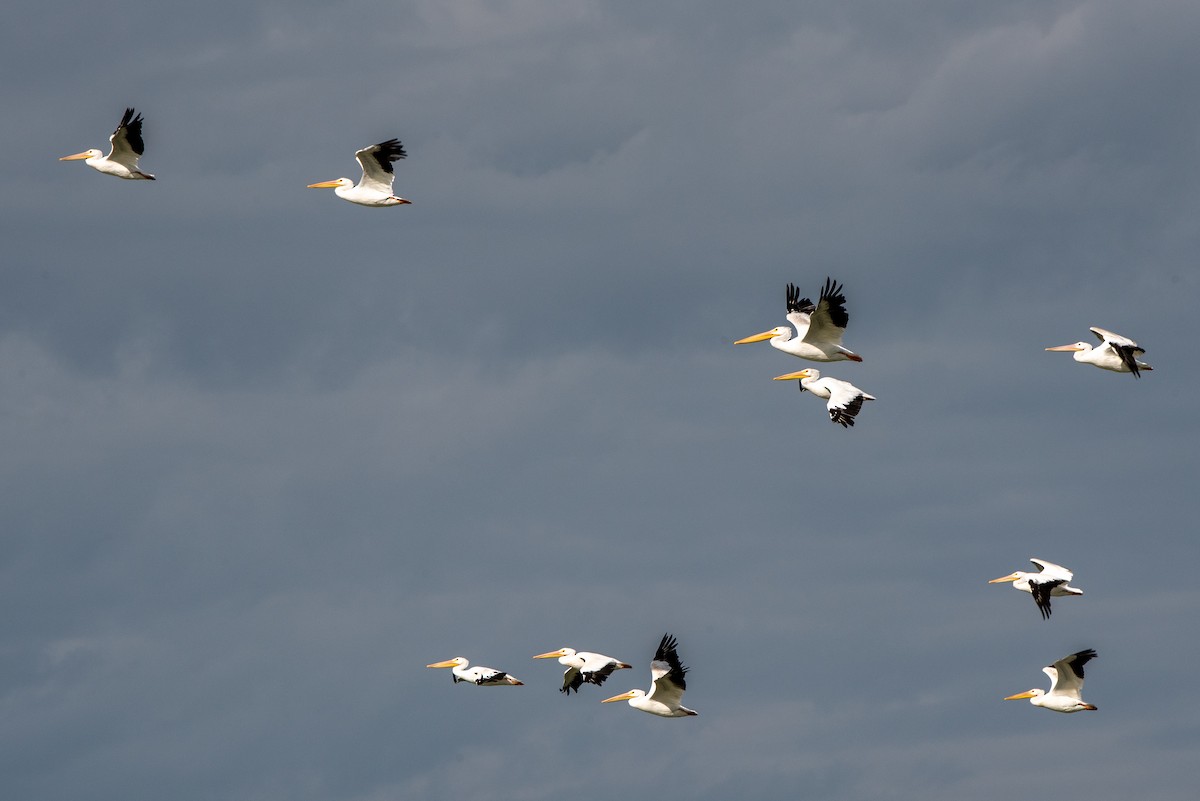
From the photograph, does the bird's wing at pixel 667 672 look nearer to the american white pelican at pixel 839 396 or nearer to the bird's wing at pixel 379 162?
the american white pelican at pixel 839 396

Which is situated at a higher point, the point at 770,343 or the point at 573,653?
the point at 770,343

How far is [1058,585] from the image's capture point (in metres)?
34.2

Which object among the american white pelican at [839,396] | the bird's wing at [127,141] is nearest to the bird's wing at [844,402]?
the american white pelican at [839,396]

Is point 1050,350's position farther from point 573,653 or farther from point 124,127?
point 124,127

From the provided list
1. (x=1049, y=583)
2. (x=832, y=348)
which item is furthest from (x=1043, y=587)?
(x=832, y=348)

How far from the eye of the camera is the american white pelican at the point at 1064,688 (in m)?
34.7

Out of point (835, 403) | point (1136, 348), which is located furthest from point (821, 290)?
point (1136, 348)

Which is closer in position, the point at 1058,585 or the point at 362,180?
the point at 1058,585

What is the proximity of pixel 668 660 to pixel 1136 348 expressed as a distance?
8.73 meters

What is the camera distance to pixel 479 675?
130 ft

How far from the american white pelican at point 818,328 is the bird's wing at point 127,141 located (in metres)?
11.6

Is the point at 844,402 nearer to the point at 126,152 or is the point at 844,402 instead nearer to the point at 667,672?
the point at 667,672

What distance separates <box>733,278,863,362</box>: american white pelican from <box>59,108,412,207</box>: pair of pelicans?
6.92m

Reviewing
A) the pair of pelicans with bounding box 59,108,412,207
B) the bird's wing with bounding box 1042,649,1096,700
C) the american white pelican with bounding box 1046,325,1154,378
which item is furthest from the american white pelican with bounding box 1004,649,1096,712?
the pair of pelicans with bounding box 59,108,412,207
